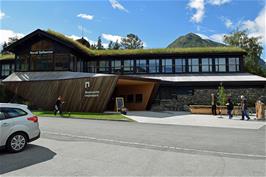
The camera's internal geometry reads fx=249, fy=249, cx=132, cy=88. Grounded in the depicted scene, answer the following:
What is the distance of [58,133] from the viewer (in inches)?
443

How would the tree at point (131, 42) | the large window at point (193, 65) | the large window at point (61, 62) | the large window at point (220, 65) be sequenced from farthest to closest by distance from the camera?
the tree at point (131, 42) → the large window at point (193, 65) → the large window at point (220, 65) → the large window at point (61, 62)

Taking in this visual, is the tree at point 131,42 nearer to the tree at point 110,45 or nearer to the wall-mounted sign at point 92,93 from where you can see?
the tree at point 110,45

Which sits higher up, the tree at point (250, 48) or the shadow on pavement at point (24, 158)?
the tree at point (250, 48)

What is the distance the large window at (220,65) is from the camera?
31083mm

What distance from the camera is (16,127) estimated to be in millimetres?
7453

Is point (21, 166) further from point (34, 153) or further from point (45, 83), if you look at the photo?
point (45, 83)

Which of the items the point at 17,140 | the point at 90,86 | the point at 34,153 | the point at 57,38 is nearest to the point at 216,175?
the point at 34,153

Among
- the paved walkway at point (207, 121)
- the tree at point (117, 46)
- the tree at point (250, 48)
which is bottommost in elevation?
the paved walkway at point (207, 121)

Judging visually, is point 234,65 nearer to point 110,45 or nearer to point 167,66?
point 167,66

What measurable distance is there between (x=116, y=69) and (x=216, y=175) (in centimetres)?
2775

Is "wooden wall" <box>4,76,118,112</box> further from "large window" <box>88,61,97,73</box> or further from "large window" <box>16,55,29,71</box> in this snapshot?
"large window" <box>88,61,97,73</box>

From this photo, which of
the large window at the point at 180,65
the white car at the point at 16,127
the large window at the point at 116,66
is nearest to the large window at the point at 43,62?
the large window at the point at 116,66

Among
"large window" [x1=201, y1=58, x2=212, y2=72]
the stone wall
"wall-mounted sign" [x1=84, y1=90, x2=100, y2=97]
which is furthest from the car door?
"large window" [x1=201, y1=58, x2=212, y2=72]

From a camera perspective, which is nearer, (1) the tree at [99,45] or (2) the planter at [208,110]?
(2) the planter at [208,110]
